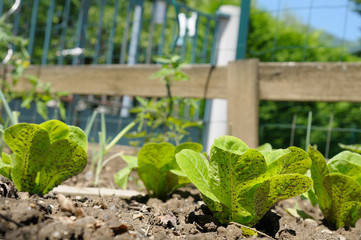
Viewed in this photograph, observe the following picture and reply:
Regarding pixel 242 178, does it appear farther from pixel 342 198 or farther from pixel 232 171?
pixel 342 198

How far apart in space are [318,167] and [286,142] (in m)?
4.02

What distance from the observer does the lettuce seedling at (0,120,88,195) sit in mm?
966

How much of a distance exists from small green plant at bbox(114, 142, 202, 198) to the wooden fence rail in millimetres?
601

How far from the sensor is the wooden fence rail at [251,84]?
1.71 m

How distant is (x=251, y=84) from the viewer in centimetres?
187

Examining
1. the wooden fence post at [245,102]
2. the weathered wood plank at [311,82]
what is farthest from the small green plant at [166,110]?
the weathered wood plank at [311,82]

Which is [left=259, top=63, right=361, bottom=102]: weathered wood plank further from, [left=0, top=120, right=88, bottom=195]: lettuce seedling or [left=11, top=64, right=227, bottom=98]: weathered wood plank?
[left=0, top=120, right=88, bottom=195]: lettuce seedling

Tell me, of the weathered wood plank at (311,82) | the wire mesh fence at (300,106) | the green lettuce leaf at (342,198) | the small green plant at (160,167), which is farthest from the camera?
the wire mesh fence at (300,106)

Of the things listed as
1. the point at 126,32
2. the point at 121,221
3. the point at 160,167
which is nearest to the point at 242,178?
the point at 121,221

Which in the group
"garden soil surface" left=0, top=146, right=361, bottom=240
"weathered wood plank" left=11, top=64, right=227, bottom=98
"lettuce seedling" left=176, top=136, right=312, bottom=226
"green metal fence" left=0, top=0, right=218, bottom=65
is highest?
"green metal fence" left=0, top=0, right=218, bottom=65

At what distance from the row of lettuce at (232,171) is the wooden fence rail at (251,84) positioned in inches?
24.3

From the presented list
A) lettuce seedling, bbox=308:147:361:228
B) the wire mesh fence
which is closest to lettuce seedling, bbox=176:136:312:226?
lettuce seedling, bbox=308:147:361:228

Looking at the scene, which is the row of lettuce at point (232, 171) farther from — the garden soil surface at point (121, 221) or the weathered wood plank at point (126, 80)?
the weathered wood plank at point (126, 80)

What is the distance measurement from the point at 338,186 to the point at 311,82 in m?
0.78
